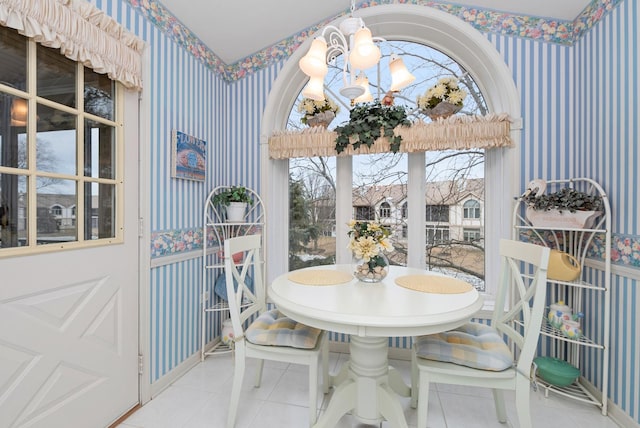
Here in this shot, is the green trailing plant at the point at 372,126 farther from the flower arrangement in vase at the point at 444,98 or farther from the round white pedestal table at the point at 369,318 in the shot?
the round white pedestal table at the point at 369,318

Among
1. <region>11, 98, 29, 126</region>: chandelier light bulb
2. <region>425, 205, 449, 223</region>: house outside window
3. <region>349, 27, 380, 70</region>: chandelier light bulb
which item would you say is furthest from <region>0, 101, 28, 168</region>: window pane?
<region>425, 205, 449, 223</region>: house outside window

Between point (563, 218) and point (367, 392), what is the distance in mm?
1700

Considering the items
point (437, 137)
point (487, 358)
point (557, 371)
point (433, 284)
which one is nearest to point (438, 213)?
point (437, 137)

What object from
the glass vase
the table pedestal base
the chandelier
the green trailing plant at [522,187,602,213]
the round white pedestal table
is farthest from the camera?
the green trailing plant at [522,187,602,213]

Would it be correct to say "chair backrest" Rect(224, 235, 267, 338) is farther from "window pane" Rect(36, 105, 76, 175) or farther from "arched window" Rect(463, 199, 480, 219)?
"arched window" Rect(463, 199, 480, 219)

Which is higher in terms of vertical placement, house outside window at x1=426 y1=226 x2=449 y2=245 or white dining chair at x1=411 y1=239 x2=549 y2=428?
house outside window at x1=426 y1=226 x2=449 y2=245

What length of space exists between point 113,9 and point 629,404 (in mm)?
3723

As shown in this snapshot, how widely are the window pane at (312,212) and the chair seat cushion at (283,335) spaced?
1186 millimetres

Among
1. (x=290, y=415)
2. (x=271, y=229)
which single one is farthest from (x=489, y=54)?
(x=290, y=415)

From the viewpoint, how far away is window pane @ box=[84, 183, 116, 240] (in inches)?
66.6

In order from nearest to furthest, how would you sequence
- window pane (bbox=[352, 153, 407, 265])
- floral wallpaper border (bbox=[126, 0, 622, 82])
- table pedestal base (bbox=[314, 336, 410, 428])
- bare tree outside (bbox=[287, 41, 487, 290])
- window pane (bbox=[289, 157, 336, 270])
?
table pedestal base (bbox=[314, 336, 410, 428]) < floral wallpaper border (bbox=[126, 0, 622, 82]) < bare tree outside (bbox=[287, 41, 487, 290]) < window pane (bbox=[352, 153, 407, 265]) < window pane (bbox=[289, 157, 336, 270])

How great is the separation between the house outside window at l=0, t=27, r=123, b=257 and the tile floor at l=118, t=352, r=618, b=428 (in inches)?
43.5

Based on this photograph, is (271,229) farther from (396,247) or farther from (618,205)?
(618,205)

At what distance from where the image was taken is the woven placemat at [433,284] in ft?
5.40
